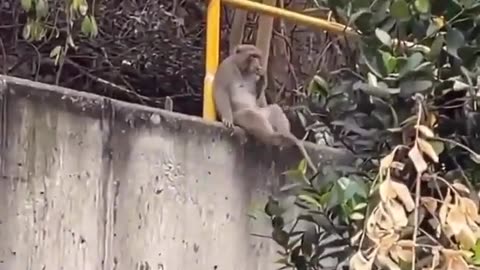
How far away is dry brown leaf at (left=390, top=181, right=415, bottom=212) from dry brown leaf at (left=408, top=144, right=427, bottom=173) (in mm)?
49

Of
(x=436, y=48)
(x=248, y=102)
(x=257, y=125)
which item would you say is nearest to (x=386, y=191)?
(x=436, y=48)

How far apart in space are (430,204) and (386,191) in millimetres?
132

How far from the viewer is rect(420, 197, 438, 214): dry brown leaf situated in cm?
231

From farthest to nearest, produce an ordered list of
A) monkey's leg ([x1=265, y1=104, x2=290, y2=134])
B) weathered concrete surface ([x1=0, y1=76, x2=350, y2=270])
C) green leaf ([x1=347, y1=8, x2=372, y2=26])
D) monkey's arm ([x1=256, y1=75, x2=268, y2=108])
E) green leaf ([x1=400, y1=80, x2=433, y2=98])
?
monkey's arm ([x1=256, y1=75, x2=268, y2=108]), monkey's leg ([x1=265, y1=104, x2=290, y2=134]), weathered concrete surface ([x1=0, y1=76, x2=350, y2=270]), green leaf ([x1=347, y1=8, x2=372, y2=26]), green leaf ([x1=400, y1=80, x2=433, y2=98])

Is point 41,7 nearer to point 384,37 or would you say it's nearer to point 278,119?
point 278,119

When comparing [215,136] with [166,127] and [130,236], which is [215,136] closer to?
[166,127]

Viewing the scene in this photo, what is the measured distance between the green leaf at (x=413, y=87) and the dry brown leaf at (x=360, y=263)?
1.16ft

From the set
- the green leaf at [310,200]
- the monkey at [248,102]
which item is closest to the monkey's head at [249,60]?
the monkey at [248,102]

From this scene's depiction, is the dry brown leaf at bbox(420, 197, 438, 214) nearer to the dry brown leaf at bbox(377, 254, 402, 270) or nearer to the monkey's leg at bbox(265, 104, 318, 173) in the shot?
the dry brown leaf at bbox(377, 254, 402, 270)

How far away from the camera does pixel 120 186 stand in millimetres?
4156

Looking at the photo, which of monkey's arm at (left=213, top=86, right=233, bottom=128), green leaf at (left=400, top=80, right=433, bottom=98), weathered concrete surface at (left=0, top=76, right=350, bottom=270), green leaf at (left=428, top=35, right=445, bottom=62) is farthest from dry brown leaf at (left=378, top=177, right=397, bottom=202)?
monkey's arm at (left=213, top=86, right=233, bottom=128)

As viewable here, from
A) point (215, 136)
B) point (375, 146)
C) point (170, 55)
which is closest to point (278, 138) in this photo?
point (215, 136)

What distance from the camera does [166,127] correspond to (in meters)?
4.36

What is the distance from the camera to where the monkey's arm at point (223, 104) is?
5.56 metres
